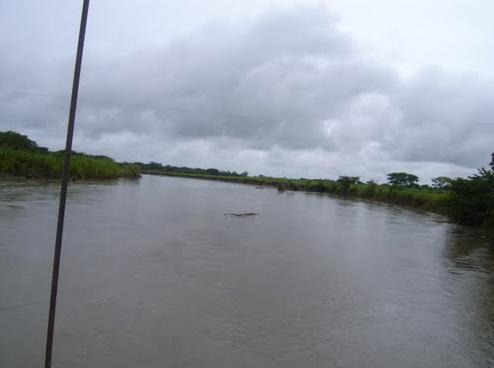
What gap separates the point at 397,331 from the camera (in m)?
5.72

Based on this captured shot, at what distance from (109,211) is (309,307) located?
11.7 metres

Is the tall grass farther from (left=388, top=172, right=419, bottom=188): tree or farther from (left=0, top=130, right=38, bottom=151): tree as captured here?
(left=388, top=172, right=419, bottom=188): tree

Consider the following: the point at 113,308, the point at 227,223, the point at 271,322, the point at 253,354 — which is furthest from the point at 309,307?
the point at 227,223

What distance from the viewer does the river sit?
15.1ft

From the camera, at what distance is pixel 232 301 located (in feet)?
20.9

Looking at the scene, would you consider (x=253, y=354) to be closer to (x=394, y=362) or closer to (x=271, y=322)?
(x=271, y=322)

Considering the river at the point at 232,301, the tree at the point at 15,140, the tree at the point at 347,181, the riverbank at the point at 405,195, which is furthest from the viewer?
the tree at the point at 347,181

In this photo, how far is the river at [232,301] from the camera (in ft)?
15.1

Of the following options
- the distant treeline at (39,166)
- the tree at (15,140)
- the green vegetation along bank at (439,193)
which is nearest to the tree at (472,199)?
the green vegetation along bank at (439,193)

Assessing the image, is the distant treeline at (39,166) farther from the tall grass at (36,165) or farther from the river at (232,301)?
the river at (232,301)

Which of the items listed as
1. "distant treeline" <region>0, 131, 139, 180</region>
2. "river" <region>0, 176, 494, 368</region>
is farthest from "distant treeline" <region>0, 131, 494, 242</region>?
"river" <region>0, 176, 494, 368</region>

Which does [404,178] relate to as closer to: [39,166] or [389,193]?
[389,193]

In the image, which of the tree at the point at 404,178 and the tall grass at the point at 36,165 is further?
the tree at the point at 404,178

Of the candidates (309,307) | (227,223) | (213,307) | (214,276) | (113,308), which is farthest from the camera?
(227,223)
